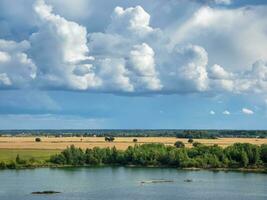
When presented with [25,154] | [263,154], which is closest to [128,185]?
[263,154]

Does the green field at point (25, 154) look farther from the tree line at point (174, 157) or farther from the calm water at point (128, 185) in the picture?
the calm water at point (128, 185)

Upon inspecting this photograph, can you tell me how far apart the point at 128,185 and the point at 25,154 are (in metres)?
48.1

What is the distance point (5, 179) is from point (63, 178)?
8.35m

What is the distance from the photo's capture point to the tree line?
366 ft

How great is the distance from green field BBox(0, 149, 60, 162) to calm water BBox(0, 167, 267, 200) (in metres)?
13.4

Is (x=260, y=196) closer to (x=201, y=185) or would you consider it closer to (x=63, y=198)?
(x=201, y=185)

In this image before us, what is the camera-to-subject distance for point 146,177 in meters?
94.1

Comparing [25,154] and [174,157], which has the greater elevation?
[25,154]

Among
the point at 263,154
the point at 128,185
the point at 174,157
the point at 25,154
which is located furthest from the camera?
the point at 25,154

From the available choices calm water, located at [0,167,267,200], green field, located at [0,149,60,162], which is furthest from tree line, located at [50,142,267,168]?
calm water, located at [0,167,267,200]

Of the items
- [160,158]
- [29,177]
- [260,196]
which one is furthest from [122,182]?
[160,158]

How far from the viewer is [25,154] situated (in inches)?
4948

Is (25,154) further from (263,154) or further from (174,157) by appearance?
(263,154)

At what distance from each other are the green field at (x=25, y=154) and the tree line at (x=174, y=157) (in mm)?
5190
